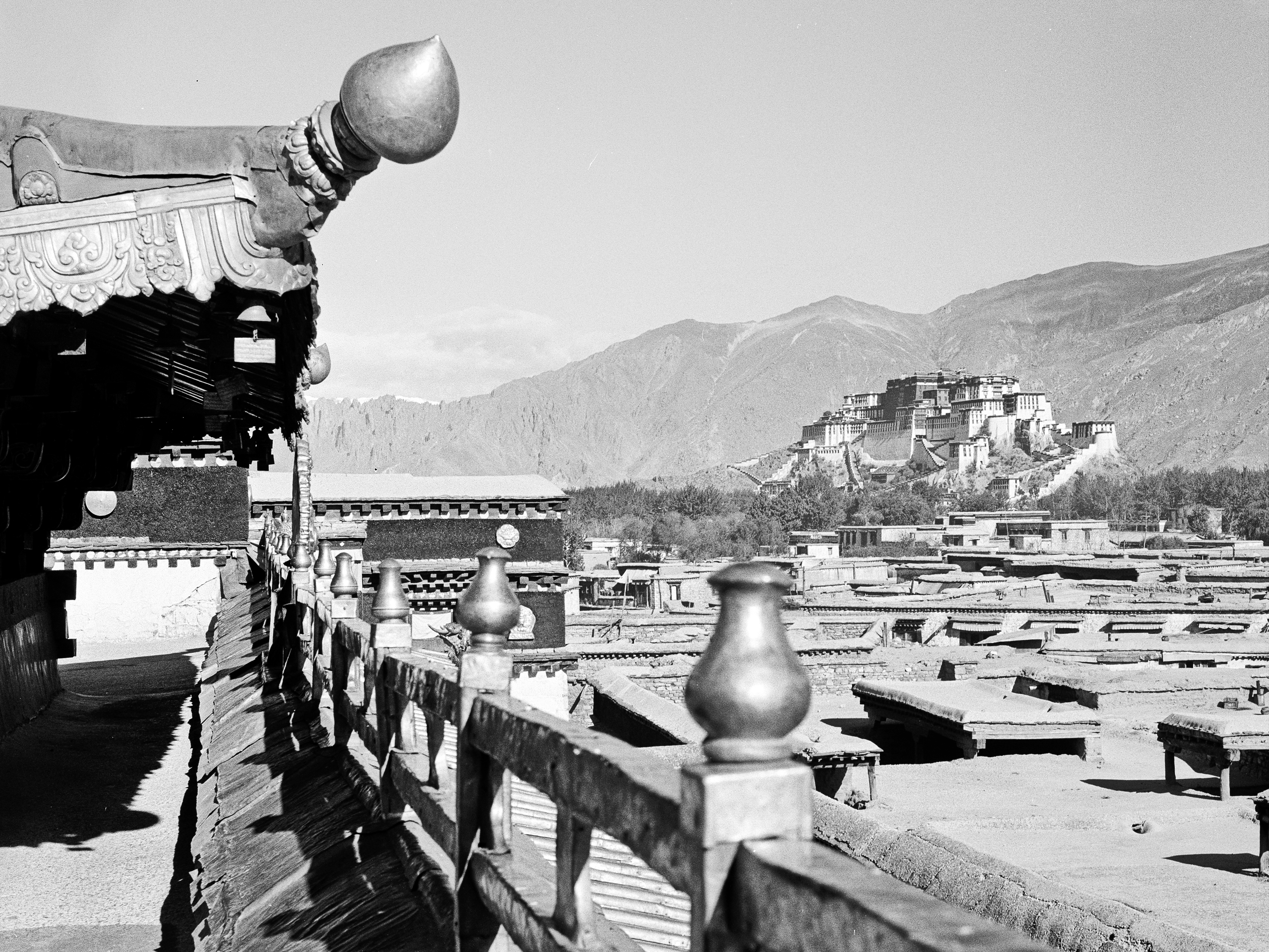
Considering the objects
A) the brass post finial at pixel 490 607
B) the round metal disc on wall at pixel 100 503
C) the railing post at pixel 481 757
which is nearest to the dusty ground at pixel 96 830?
the round metal disc on wall at pixel 100 503

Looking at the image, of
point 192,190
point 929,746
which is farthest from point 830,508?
point 192,190

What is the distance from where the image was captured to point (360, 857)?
4.32 m

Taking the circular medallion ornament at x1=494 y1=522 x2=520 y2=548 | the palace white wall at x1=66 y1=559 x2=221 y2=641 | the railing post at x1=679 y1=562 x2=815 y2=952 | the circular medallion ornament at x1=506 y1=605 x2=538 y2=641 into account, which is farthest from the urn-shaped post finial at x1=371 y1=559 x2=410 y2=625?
the circular medallion ornament at x1=494 y1=522 x2=520 y2=548

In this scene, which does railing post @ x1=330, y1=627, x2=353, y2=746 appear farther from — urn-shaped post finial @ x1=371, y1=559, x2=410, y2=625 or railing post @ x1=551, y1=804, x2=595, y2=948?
railing post @ x1=551, y1=804, x2=595, y2=948

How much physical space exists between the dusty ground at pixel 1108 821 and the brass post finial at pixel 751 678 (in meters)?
9.41

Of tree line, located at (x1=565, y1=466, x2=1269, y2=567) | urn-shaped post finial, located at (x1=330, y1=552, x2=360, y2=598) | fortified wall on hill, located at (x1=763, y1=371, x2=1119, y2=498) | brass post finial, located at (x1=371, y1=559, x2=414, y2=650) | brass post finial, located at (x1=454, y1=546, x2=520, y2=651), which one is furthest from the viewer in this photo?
fortified wall on hill, located at (x1=763, y1=371, x2=1119, y2=498)

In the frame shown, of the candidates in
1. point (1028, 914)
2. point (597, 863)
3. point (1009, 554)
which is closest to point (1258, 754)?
point (1028, 914)

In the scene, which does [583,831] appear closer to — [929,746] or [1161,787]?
[1161,787]

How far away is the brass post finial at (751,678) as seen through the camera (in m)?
1.74

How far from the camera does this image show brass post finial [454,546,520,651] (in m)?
3.44

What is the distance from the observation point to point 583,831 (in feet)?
8.16

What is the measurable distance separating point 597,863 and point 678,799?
2652 mm

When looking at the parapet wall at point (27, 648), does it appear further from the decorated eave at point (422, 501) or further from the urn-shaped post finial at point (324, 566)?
the decorated eave at point (422, 501)

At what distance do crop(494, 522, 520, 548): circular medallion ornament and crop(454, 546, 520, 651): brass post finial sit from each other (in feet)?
88.1
